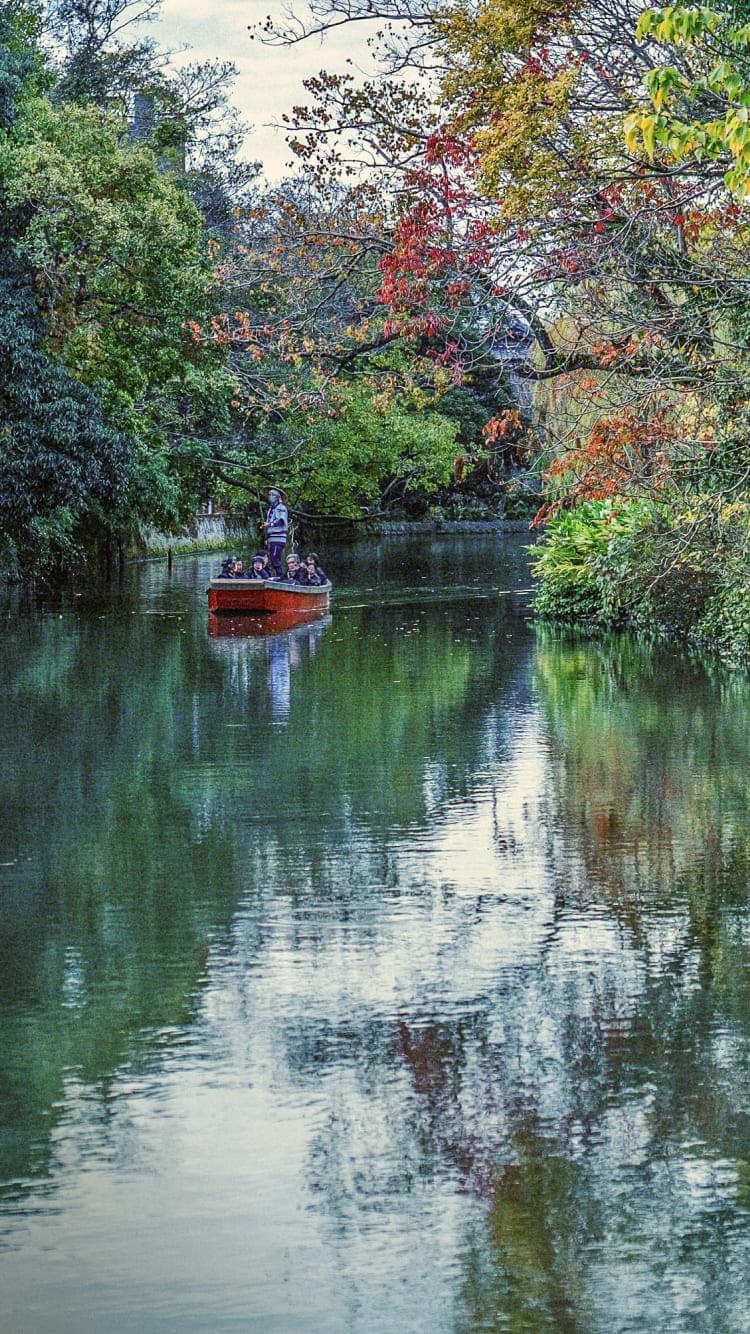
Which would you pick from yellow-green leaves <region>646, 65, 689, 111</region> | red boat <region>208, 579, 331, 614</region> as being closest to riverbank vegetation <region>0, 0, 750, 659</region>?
yellow-green leaves <region>646, 65, 689, 111</region>

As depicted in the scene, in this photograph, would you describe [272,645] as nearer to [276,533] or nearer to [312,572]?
[312,572]

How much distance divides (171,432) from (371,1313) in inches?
1973

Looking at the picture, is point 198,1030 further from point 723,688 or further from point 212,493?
point 212,493

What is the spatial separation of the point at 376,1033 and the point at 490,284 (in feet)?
51.7

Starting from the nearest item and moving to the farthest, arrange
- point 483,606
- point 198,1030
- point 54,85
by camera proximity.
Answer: point 198,1030 < point 483,606 < point 54,85

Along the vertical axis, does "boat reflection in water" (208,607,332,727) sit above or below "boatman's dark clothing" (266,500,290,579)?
below

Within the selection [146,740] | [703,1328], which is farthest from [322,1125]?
[146,740]

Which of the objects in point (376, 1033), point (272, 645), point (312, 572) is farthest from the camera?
point (312, 572)

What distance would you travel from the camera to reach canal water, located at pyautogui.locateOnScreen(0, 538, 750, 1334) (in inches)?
187

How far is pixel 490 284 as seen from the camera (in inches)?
843

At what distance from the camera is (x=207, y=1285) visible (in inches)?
186

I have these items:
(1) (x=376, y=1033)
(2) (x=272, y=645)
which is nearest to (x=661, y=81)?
(1) (x=376, y=1033)

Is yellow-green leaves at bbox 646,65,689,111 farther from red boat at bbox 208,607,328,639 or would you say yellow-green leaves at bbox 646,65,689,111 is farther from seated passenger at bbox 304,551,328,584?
seated passenger at bbox 304,551,328,584

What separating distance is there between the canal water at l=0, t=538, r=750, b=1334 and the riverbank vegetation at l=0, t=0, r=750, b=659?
3845 mm
